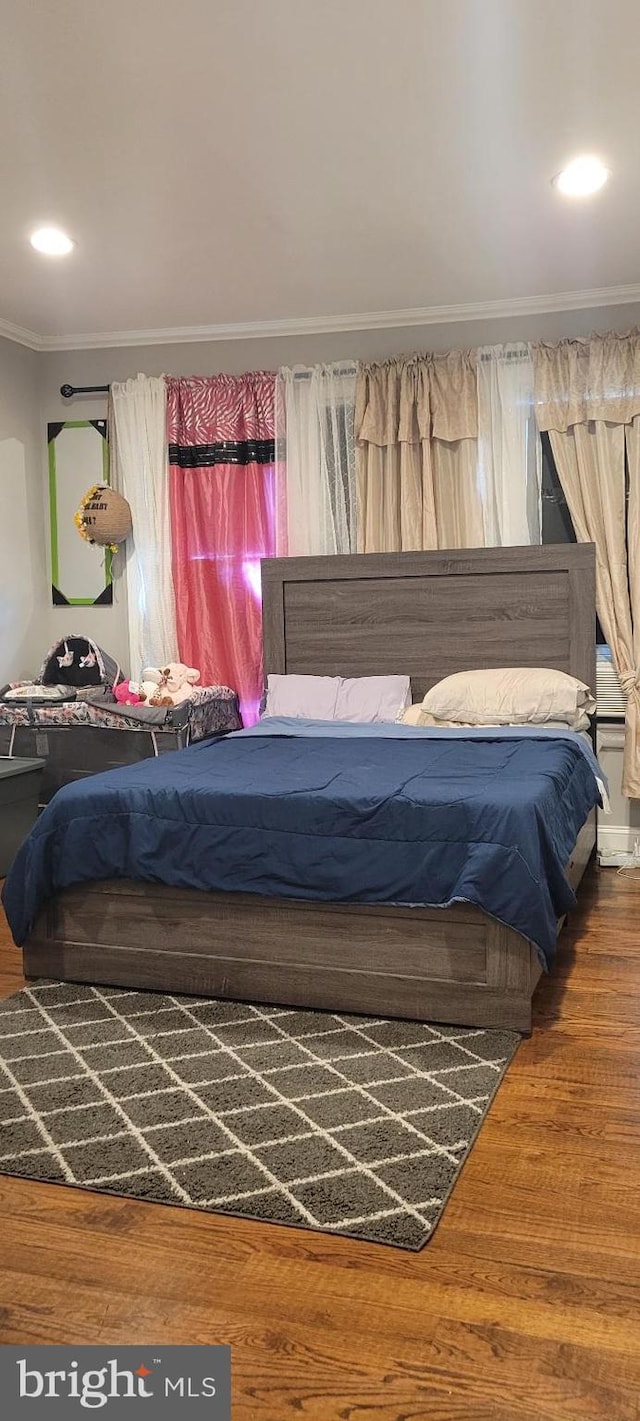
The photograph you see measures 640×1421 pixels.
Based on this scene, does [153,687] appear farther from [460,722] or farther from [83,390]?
[83,390]

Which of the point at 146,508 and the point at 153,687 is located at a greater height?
the point at 146,508

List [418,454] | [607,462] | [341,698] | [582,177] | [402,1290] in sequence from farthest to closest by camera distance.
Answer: [418,454], [341,698], [607,462], [582,177], [402,1290]

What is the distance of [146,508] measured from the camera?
532cm

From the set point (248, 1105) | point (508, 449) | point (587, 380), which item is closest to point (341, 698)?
point (508, 449)

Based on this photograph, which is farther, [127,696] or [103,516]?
[103,516]

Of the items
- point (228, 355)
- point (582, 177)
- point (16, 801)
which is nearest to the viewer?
point (582, 177)

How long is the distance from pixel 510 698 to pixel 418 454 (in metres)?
1.31

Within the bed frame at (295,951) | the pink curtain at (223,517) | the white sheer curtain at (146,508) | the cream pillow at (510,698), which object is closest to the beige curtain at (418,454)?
the pink curtain at (223,517)

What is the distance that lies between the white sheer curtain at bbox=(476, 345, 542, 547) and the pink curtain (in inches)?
40.3

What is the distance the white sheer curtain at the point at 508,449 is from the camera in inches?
189

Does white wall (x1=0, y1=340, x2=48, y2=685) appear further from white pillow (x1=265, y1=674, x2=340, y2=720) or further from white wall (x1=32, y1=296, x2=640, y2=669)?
white pillow (x1=265, y1=674, x2=340, y2=720)

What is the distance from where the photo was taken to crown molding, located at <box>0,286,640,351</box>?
15.4 ft

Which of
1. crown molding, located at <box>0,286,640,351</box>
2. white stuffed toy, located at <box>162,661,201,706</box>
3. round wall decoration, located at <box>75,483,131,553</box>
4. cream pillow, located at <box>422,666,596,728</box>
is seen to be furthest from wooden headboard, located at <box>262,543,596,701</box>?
crown molding, located at <box>0,286,640,351</box>

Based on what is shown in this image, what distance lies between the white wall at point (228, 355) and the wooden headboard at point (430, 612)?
3.15ft
